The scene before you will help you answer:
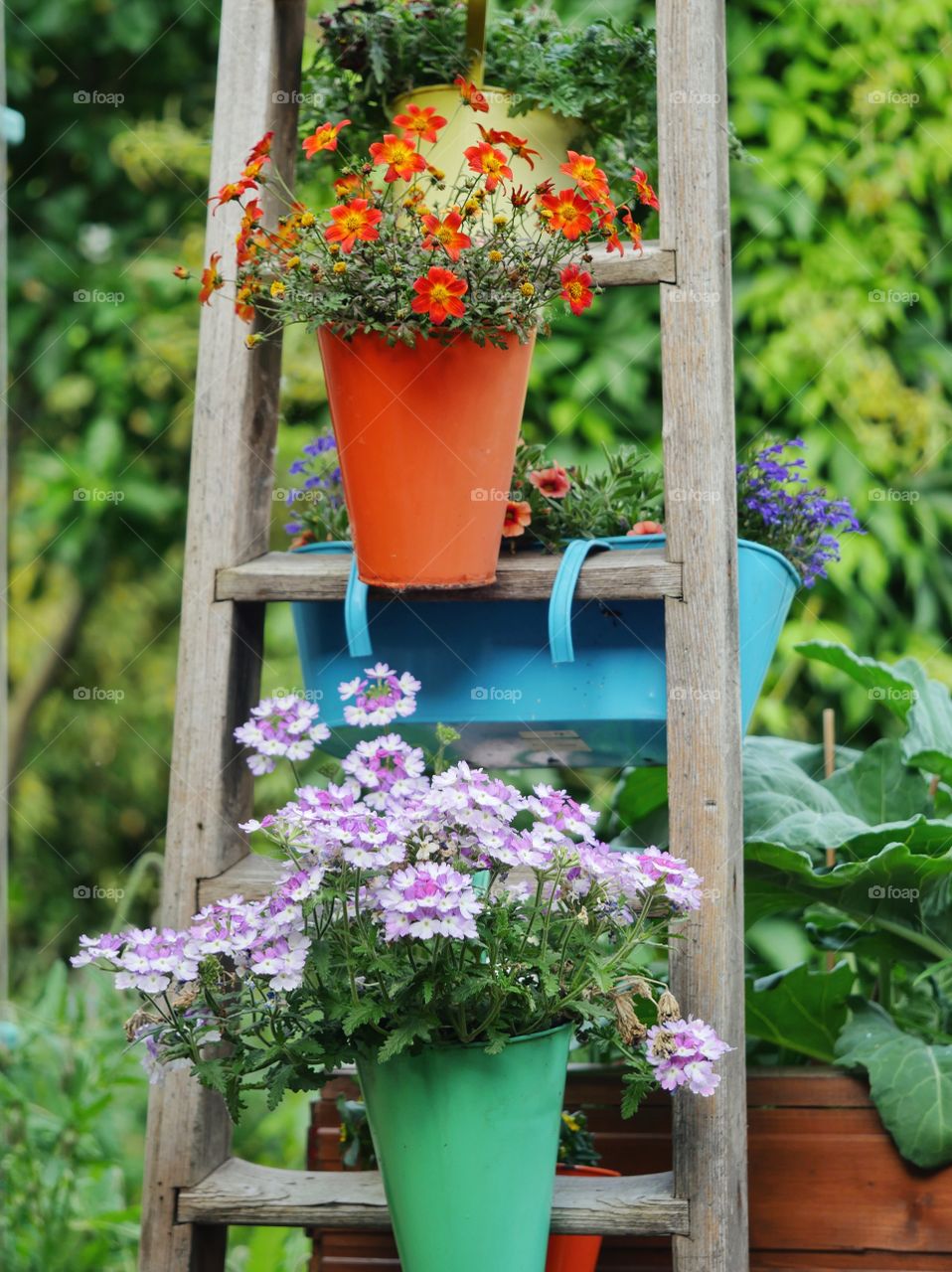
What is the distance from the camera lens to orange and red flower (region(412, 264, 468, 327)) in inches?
49.1

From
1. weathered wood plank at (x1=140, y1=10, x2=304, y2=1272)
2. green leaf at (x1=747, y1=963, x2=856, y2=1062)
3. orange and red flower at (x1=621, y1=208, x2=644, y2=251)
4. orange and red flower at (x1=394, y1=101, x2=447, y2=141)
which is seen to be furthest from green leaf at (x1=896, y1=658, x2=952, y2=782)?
orange and red flower at (x1=394, y1=101, x2=447, y2=141)

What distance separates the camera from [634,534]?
4.82 feet

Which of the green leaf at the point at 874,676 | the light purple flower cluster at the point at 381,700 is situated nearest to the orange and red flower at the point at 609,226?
the light purple flower cluster at the point at 381,700

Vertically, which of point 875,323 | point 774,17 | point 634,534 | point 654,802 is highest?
point 774,17

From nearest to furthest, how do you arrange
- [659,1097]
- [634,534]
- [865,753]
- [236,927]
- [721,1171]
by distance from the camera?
[236,927], [721,1171], [634,534], [659,1097], [865,753]

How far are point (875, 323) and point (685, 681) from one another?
1.49 m

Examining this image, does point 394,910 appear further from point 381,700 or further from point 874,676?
point 874,676

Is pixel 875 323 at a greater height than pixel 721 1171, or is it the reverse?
pixel 875 323

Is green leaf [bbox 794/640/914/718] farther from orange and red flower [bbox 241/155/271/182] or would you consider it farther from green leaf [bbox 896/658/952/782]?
orange and red flower [bbox 241/155/271/182]

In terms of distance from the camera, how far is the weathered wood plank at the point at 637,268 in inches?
54.5

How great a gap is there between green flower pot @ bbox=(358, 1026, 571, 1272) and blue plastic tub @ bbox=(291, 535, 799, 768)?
0.35 meters

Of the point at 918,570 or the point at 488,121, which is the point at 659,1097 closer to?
the point at 488,121

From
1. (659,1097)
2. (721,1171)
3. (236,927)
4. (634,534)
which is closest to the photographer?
(236,927)

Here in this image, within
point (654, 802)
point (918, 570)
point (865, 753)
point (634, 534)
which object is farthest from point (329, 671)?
point (918, 570)
